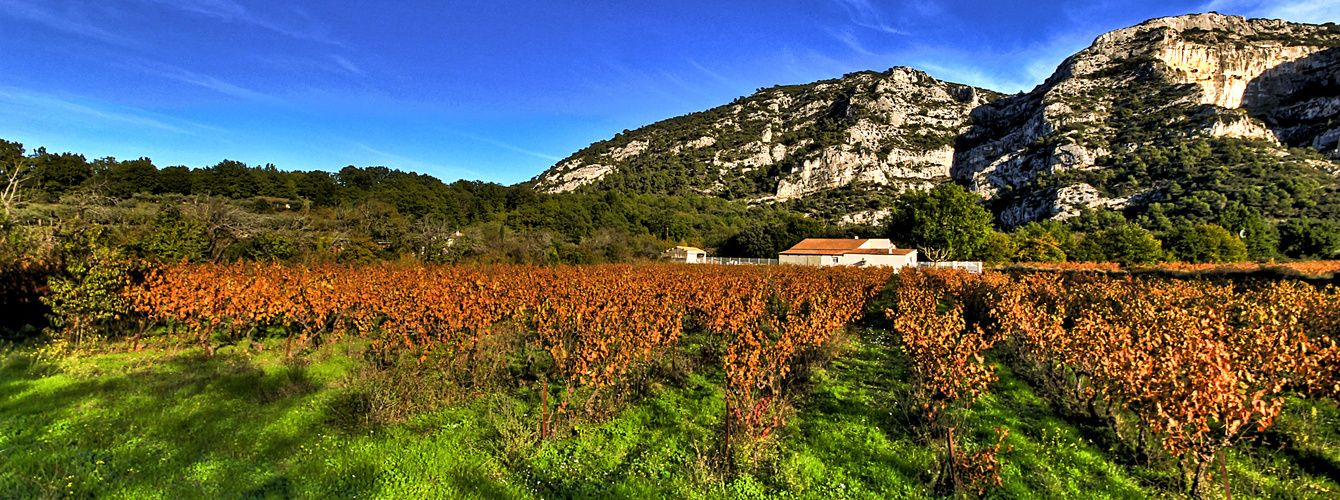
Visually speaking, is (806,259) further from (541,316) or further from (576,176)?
(576,176)

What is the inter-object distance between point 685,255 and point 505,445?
5201cm

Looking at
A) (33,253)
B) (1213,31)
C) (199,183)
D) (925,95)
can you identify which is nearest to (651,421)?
(33,253)

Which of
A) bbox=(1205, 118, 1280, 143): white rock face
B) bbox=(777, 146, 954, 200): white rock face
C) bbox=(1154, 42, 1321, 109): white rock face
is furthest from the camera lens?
bbox=(777, 146, 954, 200): white rock face

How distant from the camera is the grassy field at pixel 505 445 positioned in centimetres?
475

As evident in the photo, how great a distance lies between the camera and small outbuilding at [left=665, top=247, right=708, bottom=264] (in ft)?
173

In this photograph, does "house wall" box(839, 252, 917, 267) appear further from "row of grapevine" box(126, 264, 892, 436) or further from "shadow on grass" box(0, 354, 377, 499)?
"shadow on grass" box(0, 354, 377, 499)

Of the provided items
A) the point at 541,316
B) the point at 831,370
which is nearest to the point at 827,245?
the point at 831,370

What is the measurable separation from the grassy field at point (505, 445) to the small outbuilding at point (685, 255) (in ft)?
138

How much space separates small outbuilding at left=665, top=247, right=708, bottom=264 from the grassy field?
42140 mm

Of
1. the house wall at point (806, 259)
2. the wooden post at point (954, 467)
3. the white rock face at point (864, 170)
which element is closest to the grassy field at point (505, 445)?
the wooden post at point (954, 467)

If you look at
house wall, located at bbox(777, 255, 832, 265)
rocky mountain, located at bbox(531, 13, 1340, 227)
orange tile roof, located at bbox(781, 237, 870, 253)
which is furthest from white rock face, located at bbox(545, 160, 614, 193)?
house wall, located at bbox(777, 255, 832, 265)

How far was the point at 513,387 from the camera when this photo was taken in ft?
25.6

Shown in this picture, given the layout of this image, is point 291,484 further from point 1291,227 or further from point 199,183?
point 1291,227

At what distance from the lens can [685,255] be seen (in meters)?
57.4
